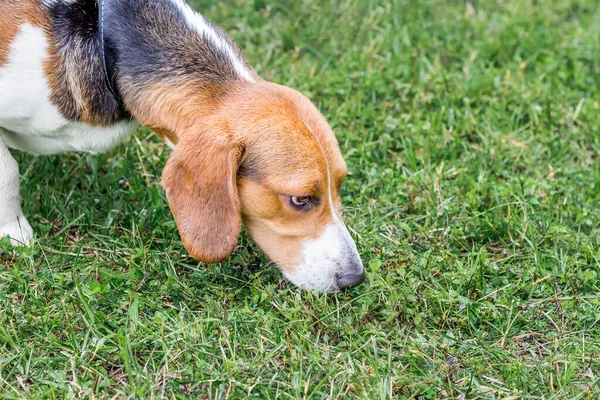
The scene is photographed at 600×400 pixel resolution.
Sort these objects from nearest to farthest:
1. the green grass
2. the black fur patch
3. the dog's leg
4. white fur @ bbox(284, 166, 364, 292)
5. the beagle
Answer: the green grass < the beagle < white fur @ bbox(284, 166, 364, 292) < the black fur patch < the dog's leg

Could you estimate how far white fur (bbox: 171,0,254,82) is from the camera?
16.0 ft

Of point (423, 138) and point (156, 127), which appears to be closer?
point (156, 127)

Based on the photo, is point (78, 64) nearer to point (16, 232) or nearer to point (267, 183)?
point (16, 232)

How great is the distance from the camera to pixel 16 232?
5246mm

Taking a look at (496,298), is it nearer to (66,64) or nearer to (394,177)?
(394,177)

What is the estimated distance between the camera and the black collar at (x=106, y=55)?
15.6ft

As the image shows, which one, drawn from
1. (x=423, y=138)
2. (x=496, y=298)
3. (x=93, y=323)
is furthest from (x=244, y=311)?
(x=423, y=138)

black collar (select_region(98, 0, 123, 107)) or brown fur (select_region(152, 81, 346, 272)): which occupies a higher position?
black collar (select_region(98, 0, 123, 107))

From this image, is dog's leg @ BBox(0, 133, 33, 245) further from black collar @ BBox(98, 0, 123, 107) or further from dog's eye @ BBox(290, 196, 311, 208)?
dog's eye @ BBox(290, 196, 311, 208)

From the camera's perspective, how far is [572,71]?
7.51 metres

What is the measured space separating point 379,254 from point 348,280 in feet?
2.14

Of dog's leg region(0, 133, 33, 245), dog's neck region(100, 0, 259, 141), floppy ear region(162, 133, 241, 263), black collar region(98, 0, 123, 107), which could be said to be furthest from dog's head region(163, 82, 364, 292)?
dog's leg region(0, 133, 33, 245)

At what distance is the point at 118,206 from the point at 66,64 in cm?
120

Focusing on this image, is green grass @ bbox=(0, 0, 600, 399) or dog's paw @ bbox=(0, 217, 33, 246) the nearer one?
green grass @ bbox=(0, 0, 600, 399)
